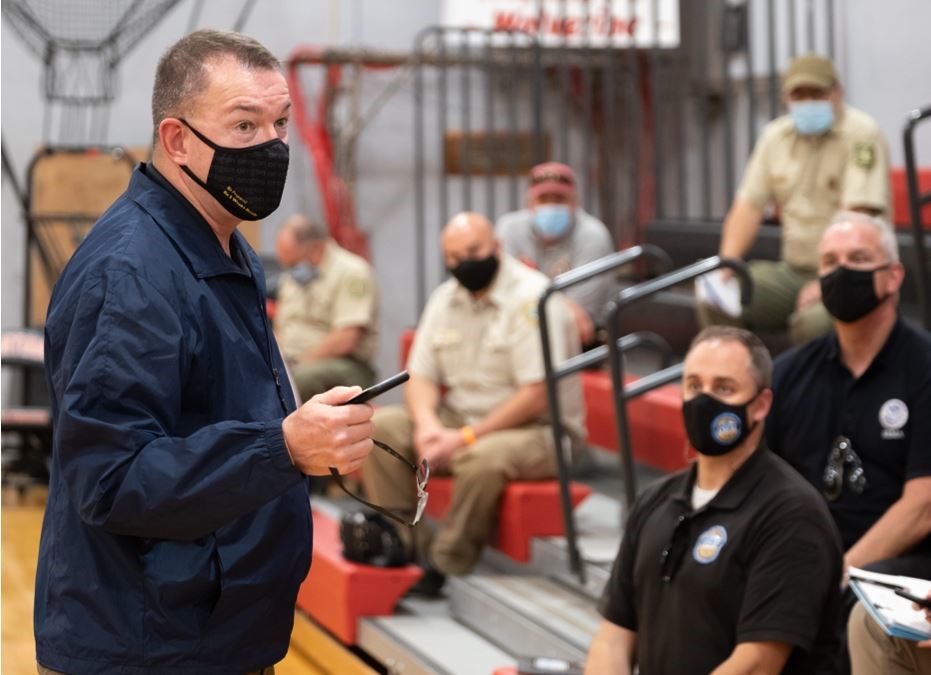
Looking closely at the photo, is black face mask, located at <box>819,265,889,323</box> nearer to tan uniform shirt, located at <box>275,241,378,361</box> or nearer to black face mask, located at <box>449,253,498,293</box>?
black face mask, located at <box>449,253,498,293</box>

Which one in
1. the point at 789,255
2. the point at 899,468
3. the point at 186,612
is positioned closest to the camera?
the point at 186,612

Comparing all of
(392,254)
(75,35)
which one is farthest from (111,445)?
(392,254)

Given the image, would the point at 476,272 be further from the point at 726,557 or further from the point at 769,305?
the point at 726,557

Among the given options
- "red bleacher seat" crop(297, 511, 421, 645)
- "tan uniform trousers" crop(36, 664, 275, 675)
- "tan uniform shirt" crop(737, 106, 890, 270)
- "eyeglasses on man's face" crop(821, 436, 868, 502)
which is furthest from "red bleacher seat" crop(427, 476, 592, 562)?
"tan uniform trousers" crop(36, 664, 275, 675)

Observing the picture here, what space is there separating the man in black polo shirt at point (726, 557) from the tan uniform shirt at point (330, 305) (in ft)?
13.2

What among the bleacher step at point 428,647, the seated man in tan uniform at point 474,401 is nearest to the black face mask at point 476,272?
the seated man in tan uniform at point 474,401

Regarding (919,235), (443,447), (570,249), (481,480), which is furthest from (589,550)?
(570,249)

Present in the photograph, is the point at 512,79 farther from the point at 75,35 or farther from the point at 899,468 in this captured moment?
the point at 899,468

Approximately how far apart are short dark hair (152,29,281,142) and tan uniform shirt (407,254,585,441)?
348cm

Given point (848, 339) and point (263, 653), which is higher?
point (848, 339)

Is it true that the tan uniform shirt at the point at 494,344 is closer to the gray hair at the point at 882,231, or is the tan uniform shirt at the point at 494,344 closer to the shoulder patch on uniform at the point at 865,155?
the shoulder patch on uniform at the point at 865,155

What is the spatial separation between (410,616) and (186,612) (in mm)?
3409

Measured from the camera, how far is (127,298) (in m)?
1.84

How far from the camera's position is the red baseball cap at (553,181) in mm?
6742
